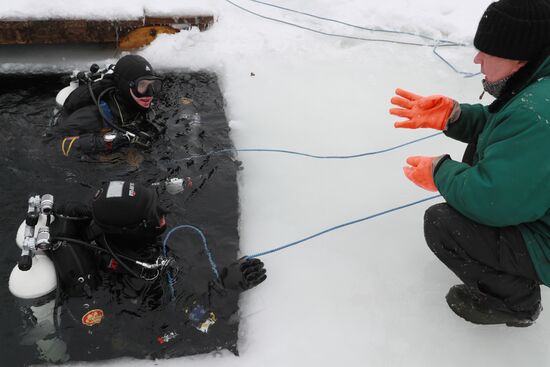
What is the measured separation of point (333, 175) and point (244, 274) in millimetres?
1111

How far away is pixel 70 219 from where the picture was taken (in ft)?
7.70

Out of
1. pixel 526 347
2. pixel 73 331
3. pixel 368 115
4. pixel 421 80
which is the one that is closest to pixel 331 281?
pixel 526 347

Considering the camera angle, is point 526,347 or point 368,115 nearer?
point 526,347

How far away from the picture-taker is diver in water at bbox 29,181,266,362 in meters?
2.16

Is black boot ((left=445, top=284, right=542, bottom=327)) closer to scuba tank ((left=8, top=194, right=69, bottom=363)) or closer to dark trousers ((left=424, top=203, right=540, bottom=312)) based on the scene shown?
dark trousers ((left=424, top=203, right=540, bottom=312))

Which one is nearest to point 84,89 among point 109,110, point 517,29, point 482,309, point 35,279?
point 109,110

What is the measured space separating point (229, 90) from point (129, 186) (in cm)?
178

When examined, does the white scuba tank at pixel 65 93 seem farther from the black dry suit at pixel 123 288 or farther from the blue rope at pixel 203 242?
the blue rope at pixel 203 242

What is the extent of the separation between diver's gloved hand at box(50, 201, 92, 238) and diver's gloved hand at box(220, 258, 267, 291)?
0.77 m

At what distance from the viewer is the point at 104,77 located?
10.5 feet

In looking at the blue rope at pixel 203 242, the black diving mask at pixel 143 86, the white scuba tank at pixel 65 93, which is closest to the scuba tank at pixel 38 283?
the blue rope at pixel 203 242

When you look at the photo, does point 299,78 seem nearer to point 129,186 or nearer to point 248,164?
point 248,164

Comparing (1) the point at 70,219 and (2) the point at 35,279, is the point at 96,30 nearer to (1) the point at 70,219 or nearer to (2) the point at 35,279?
(1) the point at 70,219

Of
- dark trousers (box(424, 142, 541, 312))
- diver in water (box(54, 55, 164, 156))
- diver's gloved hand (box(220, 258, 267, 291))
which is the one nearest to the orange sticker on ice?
diver's gloved hand (box(220, 258, 267, 291))
